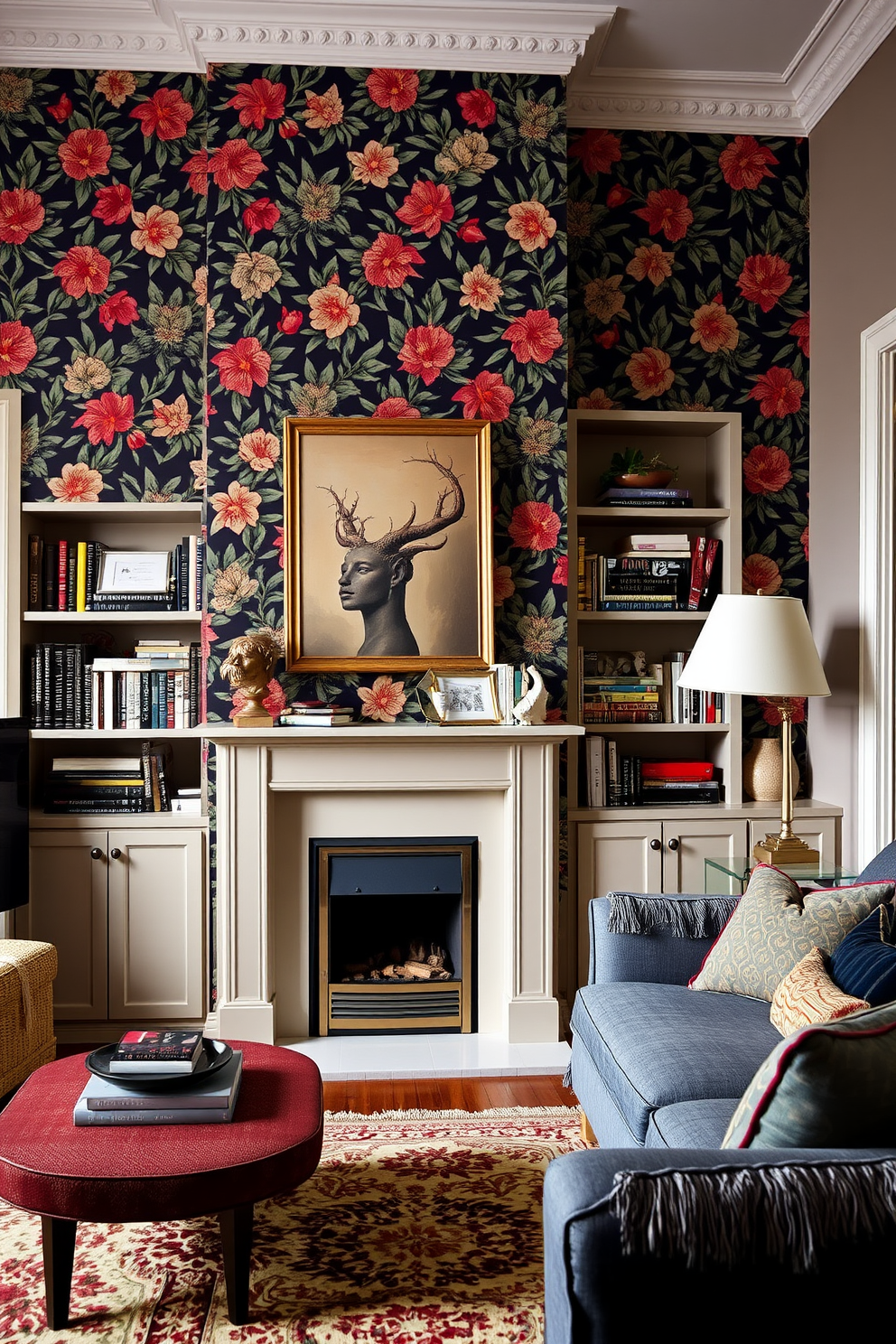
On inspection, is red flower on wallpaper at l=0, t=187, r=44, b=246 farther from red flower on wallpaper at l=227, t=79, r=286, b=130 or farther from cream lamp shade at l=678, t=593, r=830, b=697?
cream lamp shade at l=678, t=593, r=830, b=697

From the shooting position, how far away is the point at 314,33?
3.52 metres

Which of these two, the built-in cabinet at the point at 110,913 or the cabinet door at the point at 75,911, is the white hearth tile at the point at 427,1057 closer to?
the built-in cabinet at the point at 110,913

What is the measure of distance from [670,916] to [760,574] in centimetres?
183

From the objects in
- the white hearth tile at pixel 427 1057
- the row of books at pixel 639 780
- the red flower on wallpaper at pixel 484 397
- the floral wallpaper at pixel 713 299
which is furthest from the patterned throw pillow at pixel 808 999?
the red flower on wallpaper at pixel 484 397

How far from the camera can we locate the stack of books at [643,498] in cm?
382

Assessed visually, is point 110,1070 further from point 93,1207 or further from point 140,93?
point 140,93

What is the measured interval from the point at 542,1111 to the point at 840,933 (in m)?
1.15

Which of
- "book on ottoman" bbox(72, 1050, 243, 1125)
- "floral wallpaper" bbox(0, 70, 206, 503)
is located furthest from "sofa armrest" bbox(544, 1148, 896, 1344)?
"floral wallpaper" bbox(0, 70, 206, 503)

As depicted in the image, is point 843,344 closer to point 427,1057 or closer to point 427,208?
point 427,208

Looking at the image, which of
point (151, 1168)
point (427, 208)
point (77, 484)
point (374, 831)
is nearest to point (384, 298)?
point (427, 208)

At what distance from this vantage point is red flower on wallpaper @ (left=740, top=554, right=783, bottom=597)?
13.1ft

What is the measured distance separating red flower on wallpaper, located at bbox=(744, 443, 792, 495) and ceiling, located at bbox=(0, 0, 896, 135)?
1.28 m

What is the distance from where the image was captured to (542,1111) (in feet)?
9.66

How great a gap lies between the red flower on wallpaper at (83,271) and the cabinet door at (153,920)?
6.59ft
